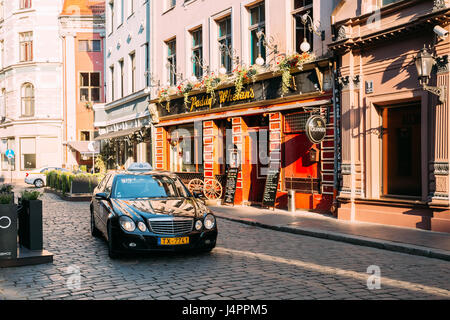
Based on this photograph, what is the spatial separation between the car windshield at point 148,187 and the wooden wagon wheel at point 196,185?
377 inches

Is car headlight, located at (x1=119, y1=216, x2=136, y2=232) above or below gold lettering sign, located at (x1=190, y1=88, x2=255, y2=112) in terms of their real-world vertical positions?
below

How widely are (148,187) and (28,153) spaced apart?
36.2 metres

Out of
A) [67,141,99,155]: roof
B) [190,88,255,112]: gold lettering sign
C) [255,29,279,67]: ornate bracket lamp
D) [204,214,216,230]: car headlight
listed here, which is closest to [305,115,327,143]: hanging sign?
[255,29,279,67]: ornate bracket lamp

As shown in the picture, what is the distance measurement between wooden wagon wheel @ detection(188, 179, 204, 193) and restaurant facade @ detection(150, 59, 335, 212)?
104mm

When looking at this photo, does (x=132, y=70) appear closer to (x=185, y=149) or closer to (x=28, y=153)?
(x=185, y=149)

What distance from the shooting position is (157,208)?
8.60 meters

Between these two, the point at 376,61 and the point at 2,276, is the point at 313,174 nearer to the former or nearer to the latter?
the point at 376,61

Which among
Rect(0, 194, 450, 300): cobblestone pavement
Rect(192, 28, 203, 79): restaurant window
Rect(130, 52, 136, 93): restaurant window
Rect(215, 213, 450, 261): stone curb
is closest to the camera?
Rect(0, 194, 450, 300): cobblestone pavement

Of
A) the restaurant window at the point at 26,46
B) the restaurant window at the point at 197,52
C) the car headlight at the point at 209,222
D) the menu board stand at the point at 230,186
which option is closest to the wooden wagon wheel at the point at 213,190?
the menu board stand at the point at 230,186

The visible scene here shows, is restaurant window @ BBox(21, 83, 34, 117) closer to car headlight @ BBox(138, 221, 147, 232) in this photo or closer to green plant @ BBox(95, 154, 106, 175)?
green plant @ BBox(95, 154, 106, 175)

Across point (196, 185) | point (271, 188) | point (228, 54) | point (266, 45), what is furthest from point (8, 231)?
point (228, 54)

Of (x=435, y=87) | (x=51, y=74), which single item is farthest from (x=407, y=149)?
(x=51, y=74)

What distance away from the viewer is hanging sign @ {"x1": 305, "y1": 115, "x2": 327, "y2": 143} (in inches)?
536
